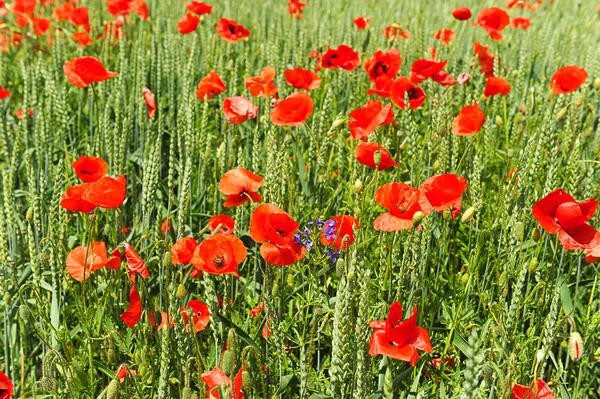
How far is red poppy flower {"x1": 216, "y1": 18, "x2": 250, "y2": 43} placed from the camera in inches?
127

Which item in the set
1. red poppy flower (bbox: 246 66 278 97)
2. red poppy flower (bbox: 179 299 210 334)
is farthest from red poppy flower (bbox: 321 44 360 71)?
red poppy flower (bbox: 179 299 210 334)

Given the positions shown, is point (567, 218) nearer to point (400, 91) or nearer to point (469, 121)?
point (469, 121)

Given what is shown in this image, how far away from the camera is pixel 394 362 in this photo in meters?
1.55

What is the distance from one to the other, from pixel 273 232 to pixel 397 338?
0.37m

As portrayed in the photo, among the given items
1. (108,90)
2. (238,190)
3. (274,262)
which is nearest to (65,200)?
(238,190)

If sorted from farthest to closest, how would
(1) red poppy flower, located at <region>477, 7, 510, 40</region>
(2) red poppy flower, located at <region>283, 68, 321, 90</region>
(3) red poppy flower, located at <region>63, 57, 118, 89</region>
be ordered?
1. (1) red poppy flower, located at <region>477, 7, 510, 40</region>
2. (2) red poppy flower, located at <region>283, 68, 321, 90</region>
3. (3) red poppy flower, located at <region>63, 57, 118, 89</region>

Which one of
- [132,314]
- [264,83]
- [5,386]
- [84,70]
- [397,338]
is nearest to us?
[397,338]

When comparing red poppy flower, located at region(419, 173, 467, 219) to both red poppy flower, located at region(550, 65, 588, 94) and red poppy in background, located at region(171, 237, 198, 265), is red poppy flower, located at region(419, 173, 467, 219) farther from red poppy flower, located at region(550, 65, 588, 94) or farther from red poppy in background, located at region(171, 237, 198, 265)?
red poppy flower, located at region(550, 65, 588, 94)

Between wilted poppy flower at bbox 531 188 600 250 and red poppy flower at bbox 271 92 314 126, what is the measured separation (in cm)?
82

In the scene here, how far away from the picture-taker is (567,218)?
1515 mm


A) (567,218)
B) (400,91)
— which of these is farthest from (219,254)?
(400,91)

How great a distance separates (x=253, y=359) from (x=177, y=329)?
27cm

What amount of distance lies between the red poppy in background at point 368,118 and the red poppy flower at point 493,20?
1.45 meters

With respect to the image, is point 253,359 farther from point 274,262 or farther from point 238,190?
point 238,190
